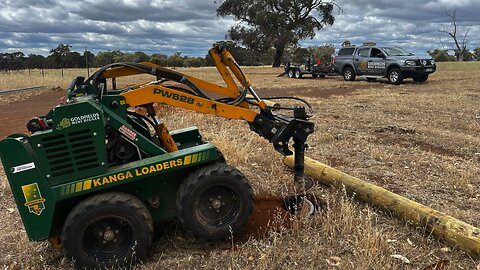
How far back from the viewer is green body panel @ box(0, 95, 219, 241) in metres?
3.71

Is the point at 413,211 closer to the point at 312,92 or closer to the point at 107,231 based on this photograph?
the point at 107,231

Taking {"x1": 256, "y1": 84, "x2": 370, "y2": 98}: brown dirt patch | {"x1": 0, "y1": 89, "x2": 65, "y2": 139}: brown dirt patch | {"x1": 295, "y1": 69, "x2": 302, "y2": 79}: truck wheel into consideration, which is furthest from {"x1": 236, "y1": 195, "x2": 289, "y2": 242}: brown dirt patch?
{"x1": 295, "y1": 69, "x2": 302, "y2": 79}: truck wheel

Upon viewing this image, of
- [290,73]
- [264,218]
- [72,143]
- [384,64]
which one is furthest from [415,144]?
[290,73]

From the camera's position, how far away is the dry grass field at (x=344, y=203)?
4.04 metres

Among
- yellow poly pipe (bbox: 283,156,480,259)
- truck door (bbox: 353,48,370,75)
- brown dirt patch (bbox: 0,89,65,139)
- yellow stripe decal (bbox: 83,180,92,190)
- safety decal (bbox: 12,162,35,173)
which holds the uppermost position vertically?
truck door (bbox: 353,48,370,75)

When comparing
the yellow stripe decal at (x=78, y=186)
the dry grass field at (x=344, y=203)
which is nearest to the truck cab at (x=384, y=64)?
the dry grass field at (x=344, y=203)

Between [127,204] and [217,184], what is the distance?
838mm

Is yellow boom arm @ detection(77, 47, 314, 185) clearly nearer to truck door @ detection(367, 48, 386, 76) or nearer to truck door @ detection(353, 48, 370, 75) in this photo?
truck door @ detection(367, 48, 386, 76)

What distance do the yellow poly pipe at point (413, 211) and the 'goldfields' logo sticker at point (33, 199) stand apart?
3426mm

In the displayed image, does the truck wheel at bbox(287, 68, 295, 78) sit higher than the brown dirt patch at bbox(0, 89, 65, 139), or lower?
higher

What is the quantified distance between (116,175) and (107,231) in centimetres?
51

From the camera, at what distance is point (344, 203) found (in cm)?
492

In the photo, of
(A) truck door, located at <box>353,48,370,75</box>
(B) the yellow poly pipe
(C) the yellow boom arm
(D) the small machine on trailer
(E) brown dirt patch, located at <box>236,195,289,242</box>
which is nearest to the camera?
(B) the yellow poly pipe

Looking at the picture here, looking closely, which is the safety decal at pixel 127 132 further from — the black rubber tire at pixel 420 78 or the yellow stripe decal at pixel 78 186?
the black rubber tire at pixel 420 78
